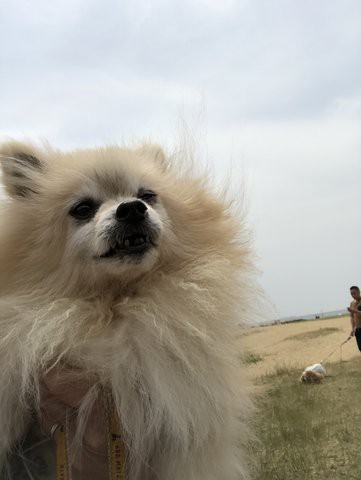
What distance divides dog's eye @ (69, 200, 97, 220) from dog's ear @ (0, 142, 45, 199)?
11.0 inches

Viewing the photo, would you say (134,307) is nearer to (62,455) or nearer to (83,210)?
(83,210)

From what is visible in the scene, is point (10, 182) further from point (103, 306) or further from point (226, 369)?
point (226, 369)

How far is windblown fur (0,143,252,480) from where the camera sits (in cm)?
200

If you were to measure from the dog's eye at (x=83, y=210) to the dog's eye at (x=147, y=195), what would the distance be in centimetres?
25

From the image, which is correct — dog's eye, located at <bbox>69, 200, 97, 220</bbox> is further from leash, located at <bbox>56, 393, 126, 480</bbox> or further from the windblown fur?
leash, located at <bbox>56, 393, 126, 480</bbox>

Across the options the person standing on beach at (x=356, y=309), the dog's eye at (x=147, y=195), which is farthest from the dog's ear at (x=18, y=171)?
the person standing on beach at (x=356, y=309)

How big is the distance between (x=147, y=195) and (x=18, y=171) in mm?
684

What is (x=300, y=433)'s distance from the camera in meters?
4.92

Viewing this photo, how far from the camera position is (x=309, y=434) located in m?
4.90

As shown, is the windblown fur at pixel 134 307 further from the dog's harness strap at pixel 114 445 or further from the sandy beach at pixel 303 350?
the sandy beach at pixel 303 350

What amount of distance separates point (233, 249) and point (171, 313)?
0.55m

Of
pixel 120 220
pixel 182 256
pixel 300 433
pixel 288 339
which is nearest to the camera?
pixel 120 220

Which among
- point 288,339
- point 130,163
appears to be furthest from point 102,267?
point 288,339

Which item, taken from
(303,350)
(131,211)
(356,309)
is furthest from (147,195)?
(303,350)
